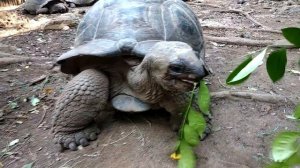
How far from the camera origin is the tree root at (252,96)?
265 centimetres

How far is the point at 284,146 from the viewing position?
352 mm

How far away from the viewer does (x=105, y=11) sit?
2.45 m

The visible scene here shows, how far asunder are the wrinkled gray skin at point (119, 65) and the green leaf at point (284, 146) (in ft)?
5.01

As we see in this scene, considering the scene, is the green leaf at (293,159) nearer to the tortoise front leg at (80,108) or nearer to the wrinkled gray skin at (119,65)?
the wrinkled gray skin at (119,65)

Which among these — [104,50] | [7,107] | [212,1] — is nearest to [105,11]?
[104,50]

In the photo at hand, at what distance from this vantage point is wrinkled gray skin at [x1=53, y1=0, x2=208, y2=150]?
2.09m

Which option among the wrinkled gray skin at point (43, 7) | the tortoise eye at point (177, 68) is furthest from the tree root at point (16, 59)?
the wrinkled gray skin at point (43, 7)

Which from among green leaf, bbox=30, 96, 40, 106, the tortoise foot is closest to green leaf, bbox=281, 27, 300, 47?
the tortoise foot

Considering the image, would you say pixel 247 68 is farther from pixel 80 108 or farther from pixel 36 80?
pixel 36 80

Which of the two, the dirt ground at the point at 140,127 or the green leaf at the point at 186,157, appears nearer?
the green leaf at the point at 186,157

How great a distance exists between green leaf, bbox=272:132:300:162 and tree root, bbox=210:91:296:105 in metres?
2.38

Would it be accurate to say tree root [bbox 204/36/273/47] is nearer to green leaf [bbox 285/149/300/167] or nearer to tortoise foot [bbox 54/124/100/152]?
tortoise foot [bbox 54/124/100/152]

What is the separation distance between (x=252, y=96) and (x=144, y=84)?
1067 mm

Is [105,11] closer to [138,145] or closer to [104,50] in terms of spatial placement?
[104,50]
